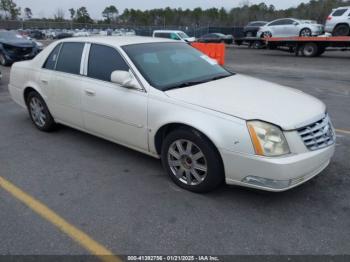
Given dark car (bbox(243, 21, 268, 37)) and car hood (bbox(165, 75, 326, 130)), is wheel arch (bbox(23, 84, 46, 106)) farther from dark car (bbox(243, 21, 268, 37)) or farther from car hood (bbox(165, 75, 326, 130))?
dark car (bbox(243, 21, 268, 37))

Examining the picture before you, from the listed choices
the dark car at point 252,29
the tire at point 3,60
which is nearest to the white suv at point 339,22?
the dark car at point 252,29

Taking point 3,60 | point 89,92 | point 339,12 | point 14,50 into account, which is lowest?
point 3,60

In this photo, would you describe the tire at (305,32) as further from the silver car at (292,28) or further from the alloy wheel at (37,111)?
the alloy wheel at (37,111)

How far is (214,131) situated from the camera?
317 cm

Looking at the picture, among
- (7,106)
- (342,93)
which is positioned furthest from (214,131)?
(342,93)

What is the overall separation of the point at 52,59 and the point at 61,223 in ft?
9.77

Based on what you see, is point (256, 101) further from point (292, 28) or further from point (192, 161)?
point (292, 28)

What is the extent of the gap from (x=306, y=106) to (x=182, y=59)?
1728 mm

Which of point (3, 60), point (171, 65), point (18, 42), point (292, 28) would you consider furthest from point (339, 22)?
point (171, 65)

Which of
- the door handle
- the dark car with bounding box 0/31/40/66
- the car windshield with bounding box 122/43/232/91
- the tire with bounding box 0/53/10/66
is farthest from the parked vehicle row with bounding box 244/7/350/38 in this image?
the door handle

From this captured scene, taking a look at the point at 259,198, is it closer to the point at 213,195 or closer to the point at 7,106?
the point at 213,195

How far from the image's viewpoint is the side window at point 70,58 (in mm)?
4682

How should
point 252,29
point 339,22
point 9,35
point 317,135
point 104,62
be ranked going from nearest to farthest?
1. point 317,135
2. point 104,62
3. point 9,35
4. point 339,22
5. point 252,29

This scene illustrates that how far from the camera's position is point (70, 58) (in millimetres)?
4840
